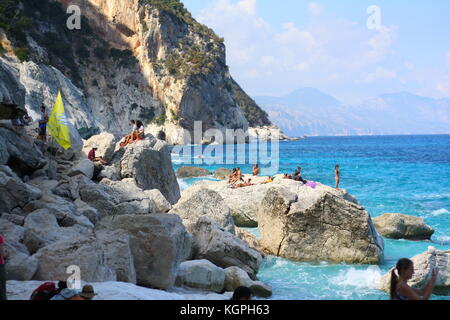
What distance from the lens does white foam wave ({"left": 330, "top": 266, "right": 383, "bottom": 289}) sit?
1267 centimetres

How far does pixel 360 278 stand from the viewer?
43.2 ft

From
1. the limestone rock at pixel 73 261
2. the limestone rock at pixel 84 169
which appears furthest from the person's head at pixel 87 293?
the limestone rock at pixel 84 169

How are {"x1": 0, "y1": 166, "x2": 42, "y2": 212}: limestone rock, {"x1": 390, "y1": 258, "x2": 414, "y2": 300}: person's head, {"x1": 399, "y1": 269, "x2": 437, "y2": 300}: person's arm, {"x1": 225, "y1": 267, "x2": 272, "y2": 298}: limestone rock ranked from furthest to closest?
{"x1": 225, "y1": 267, "x2": 272, "y2": 298}: limestone rock
{"x1": 0, "y1": 166, "x2": 42, "y2": 212}: limestone rock
{"x1": 390, "y1": 258, "x2": 414, "y2": 300}: person's head
{"x1": 399, "y1": 269, "x2": 437, "y2": 300}: person's arm

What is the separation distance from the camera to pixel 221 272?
11.0 meters

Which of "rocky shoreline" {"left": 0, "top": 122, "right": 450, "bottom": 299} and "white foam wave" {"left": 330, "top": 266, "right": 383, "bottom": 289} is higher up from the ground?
"rocky shoreline" {"left": 0, "top": 122, "right": 450, "bottom": 299}

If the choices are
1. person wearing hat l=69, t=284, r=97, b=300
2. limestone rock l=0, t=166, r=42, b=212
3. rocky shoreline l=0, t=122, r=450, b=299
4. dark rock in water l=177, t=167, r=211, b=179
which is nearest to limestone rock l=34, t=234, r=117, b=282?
rocky shoreline l=0, t=122, r=450, b=299

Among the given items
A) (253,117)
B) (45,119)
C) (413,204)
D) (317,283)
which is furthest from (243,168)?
(253,117)

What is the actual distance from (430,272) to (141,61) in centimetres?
8543

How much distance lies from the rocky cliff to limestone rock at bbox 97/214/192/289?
66445 mm

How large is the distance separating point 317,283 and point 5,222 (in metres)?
7.54

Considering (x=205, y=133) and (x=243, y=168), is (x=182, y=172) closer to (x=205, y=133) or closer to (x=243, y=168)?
(x=243, y=168)

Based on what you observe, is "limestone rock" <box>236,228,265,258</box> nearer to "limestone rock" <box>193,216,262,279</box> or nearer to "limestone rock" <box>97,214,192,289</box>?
"limestone rock" <box>193,216,262,279</box>

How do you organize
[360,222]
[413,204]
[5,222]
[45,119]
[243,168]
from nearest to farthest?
[5,222] → [360,222] → [45,119] → [413,204] → [243,168]
